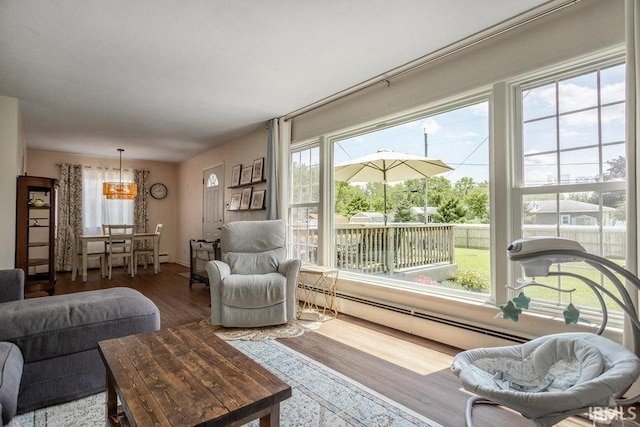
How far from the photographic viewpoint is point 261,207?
4664 millimetres

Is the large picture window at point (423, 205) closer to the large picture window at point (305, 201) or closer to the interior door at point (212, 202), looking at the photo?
the large picture window at point (305, 201)

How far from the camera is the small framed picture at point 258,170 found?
4719 mm

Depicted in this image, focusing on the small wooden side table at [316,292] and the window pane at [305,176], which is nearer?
the small wooden side table at [316,292]

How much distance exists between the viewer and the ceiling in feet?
6.86

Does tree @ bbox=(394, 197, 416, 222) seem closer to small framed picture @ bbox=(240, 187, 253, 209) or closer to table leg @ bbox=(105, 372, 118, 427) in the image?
small framed picture @ bbox=(240, 187, 253, 209)

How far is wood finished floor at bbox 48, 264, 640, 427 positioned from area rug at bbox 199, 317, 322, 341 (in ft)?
0.36

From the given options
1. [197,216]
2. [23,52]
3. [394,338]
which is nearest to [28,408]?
[394,338]

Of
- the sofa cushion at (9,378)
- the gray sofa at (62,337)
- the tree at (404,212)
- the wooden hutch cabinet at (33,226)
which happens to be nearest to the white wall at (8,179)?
the wooden hutch cabinet at (33,226)

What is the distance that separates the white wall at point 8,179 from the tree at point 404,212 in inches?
171

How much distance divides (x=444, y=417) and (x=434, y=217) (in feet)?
7.03

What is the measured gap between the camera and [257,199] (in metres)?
4.80

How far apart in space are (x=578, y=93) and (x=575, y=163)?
472 mm

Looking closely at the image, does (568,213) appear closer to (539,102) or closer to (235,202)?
(539,102)

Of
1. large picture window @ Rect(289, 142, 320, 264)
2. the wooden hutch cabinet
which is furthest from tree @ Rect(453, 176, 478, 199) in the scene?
the wooden hutch cabinet
